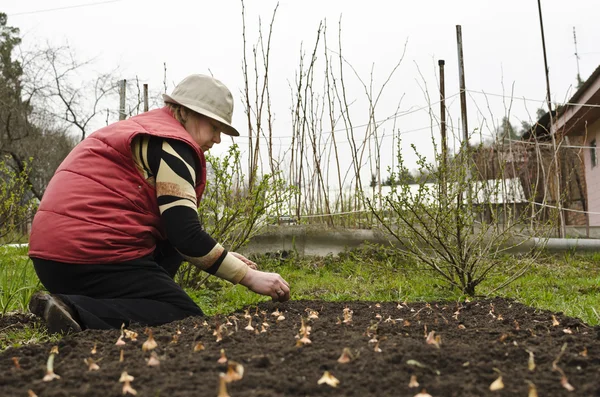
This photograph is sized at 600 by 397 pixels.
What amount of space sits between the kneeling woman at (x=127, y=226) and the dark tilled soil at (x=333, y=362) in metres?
0.36

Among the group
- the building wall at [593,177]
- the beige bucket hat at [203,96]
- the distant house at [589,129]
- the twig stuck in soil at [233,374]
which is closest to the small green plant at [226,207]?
the beige bucket hat at [203,96]

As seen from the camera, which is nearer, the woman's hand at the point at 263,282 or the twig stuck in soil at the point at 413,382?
the twig stuck in soil at the point at 413,382

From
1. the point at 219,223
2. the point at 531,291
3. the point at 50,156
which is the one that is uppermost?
the point at 50,156

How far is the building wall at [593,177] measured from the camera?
1108 centimetres

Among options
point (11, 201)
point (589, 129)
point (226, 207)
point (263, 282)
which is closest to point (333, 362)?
point (263, 282)

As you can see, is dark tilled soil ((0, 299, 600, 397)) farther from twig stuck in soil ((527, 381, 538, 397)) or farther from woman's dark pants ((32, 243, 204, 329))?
woman's dark pants ((32, 243, 204, 329))

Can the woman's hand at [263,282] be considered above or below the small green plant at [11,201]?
below

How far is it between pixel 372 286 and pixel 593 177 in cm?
928

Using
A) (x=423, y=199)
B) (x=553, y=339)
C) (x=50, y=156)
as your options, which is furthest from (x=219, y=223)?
(x=50, y=156)

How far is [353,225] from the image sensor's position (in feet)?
21.2

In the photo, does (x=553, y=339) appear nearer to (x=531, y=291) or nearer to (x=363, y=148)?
(x=531, y=291)

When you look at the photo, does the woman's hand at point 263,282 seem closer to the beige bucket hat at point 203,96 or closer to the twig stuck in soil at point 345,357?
the beige bucket hat at point 203,96

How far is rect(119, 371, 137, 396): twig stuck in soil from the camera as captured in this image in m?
1.16

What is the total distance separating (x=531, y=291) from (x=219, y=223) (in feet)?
7.78
